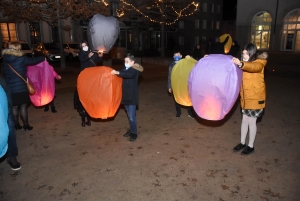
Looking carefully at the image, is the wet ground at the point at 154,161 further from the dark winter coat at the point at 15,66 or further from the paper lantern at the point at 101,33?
the paper lantern at the point at 101,33

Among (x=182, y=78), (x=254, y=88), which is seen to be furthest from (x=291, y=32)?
(x=254, y=88)

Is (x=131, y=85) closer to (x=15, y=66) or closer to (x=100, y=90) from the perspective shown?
(x=100, y=90)

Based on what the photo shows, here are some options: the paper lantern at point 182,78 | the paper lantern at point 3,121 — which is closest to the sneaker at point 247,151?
the paper lantern at point 182,78

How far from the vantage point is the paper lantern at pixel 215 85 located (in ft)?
13.3

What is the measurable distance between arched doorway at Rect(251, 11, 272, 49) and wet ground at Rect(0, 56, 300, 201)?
72.5 ft

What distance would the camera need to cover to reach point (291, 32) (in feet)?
80.6

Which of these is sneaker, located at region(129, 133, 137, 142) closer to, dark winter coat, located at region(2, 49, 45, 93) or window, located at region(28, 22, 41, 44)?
dark winter coat, located at region(2, 49, 45, 93)

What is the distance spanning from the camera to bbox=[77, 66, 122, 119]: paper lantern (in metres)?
4.82

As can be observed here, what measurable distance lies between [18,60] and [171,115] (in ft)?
13.1

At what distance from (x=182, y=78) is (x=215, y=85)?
1824 millimetres

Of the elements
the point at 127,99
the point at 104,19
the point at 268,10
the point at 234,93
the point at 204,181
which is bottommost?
the point at 204,181

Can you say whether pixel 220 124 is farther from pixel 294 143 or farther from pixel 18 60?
pixel 18 60

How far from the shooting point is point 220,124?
6.28 meters

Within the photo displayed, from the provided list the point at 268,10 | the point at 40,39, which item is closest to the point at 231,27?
the point at 268,10
